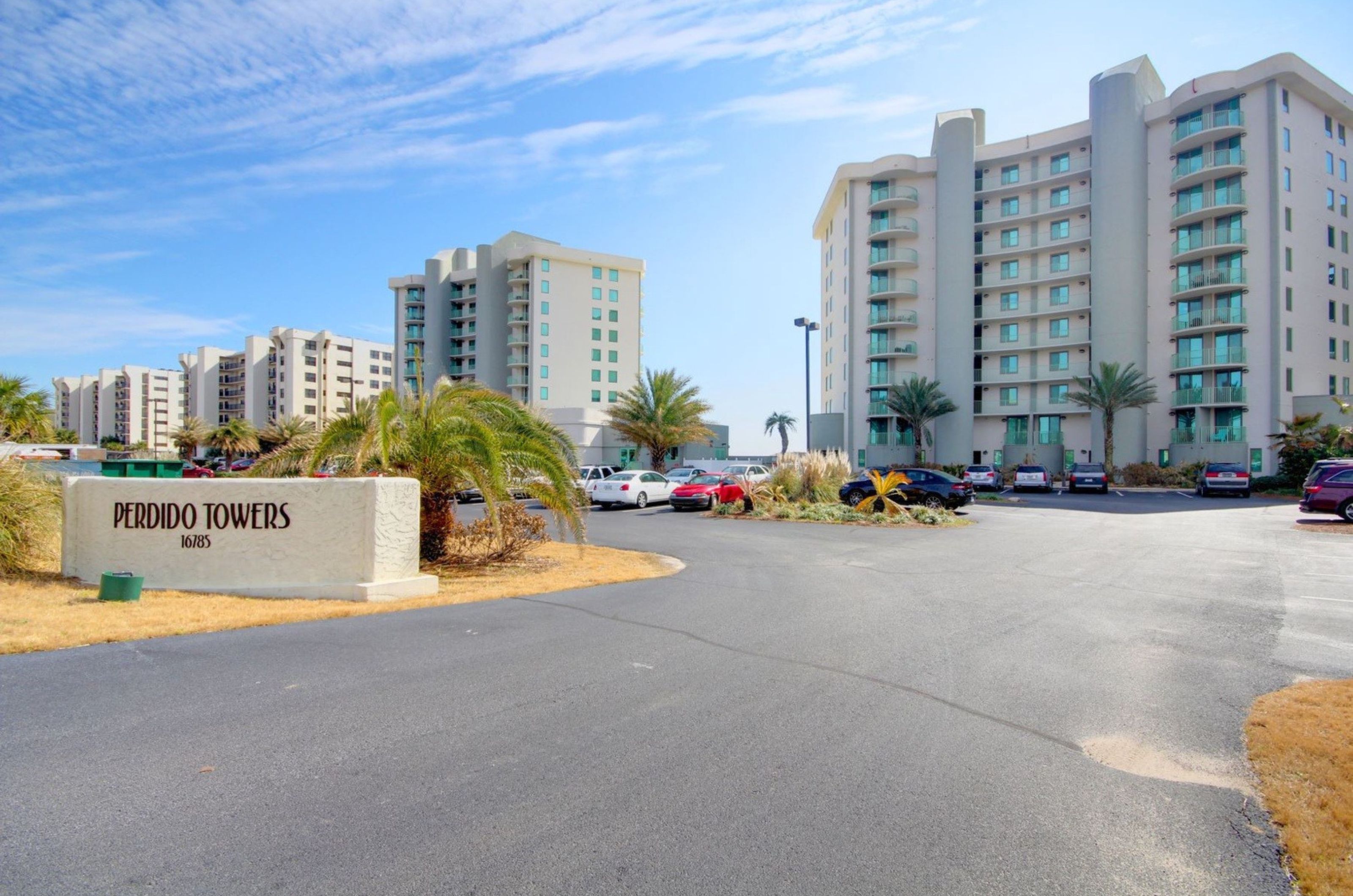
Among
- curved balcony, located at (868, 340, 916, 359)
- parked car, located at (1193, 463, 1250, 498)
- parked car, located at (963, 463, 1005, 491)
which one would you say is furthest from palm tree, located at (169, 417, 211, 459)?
parked car, located at (1193, 463, 1250, 498)

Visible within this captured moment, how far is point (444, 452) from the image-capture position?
11969 mm

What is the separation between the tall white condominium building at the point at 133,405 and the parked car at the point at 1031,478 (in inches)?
4857

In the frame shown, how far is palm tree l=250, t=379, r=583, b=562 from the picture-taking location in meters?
11.6

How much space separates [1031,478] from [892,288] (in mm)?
22845

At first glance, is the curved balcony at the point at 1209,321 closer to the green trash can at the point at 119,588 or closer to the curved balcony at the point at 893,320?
the curved balcony at the point at 893,320

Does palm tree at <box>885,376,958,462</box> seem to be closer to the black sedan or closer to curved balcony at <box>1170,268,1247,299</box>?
curved balcony at <box>1170,268,1247,299</box>

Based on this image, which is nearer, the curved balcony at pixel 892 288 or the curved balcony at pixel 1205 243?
the curved balcony at pixel 1205 243

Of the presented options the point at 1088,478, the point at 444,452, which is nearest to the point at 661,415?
the point at 1088,478

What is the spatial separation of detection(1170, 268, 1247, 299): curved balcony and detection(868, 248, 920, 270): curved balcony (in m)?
17.3

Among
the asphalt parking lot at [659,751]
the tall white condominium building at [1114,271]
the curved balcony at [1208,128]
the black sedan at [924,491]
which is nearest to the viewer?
the asphalt parking lot at [659,751]

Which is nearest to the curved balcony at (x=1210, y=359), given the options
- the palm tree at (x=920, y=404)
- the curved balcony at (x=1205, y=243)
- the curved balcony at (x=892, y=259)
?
the curved balcony at (x=1205, y=243)

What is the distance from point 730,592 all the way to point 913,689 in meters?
4.68

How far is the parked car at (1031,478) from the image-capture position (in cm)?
4069

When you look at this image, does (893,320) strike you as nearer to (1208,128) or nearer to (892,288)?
(892,288)
